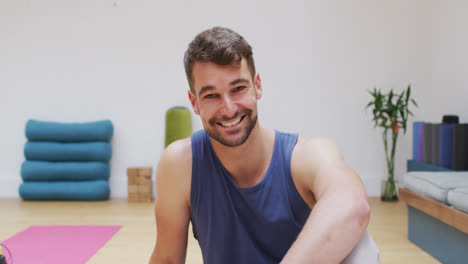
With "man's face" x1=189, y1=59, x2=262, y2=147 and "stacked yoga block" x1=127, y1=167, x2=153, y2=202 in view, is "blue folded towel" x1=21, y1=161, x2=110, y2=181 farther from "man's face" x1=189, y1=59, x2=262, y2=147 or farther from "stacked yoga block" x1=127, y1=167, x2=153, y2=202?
"man's face" x1=189, y1=59, x2=262, y2=147

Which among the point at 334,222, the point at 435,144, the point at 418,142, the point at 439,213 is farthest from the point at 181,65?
the point at 334,222

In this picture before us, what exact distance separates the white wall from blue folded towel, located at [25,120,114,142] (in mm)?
210

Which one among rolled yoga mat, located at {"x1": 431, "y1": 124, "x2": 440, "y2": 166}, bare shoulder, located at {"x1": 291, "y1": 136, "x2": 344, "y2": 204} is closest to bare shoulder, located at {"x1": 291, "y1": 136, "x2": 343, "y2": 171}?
bare shoulder, located at {"x1": 291, "y1": 136, "x2": 344, "y2": 204}

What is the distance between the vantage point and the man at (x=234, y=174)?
1092mm

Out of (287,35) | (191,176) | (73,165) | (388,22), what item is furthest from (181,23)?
(191,176)

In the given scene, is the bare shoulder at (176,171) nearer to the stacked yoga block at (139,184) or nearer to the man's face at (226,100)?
the man's face at (226,100)

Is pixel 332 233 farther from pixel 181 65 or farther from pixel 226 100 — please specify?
pixel 181 65

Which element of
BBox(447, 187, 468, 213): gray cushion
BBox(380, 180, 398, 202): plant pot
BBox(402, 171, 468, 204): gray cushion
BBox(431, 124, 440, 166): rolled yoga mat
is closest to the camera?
BBox(447, 187, 468, 213): gray cushion

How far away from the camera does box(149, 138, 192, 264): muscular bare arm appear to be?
1.25m

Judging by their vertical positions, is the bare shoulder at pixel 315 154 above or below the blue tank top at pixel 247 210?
above

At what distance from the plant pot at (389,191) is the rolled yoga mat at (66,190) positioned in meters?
2.81

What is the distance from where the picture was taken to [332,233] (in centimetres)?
87

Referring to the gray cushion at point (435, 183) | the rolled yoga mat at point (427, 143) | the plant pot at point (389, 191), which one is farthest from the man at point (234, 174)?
the plant pot at point (389, 191)

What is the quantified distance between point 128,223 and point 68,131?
1.39 m
